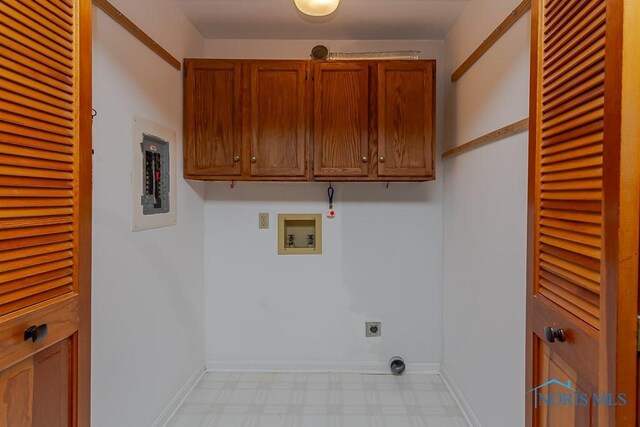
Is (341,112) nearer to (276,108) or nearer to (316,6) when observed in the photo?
(276,108)

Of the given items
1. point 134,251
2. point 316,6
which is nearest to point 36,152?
point 134,251

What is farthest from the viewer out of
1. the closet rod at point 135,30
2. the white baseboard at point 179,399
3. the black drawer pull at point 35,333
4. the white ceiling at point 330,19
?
the white ceiling at point 330,19

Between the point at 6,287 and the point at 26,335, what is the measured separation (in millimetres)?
120

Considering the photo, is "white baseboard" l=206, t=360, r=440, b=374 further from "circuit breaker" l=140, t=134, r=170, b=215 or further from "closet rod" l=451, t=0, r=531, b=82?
"closet rod" l=451, t=0, r=531, b=82

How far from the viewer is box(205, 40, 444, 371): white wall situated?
8.97ft

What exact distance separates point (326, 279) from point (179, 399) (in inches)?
48.8

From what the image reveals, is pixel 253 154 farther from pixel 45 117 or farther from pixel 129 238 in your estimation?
pixel 45 117

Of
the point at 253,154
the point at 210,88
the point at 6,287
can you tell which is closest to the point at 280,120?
the point at 253,154

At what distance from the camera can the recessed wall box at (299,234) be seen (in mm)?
2740

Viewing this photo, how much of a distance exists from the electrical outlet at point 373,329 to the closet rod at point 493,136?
1342 mm

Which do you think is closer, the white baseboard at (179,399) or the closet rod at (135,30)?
the closet rod at (135,30)

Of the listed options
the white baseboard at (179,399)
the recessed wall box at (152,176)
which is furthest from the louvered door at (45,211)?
the white baseboard at (179,399)

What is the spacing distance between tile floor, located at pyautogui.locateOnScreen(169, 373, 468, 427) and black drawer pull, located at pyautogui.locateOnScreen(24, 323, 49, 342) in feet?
5.15

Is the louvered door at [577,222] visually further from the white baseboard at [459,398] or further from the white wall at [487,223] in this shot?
the white baseboard at [459,398]
